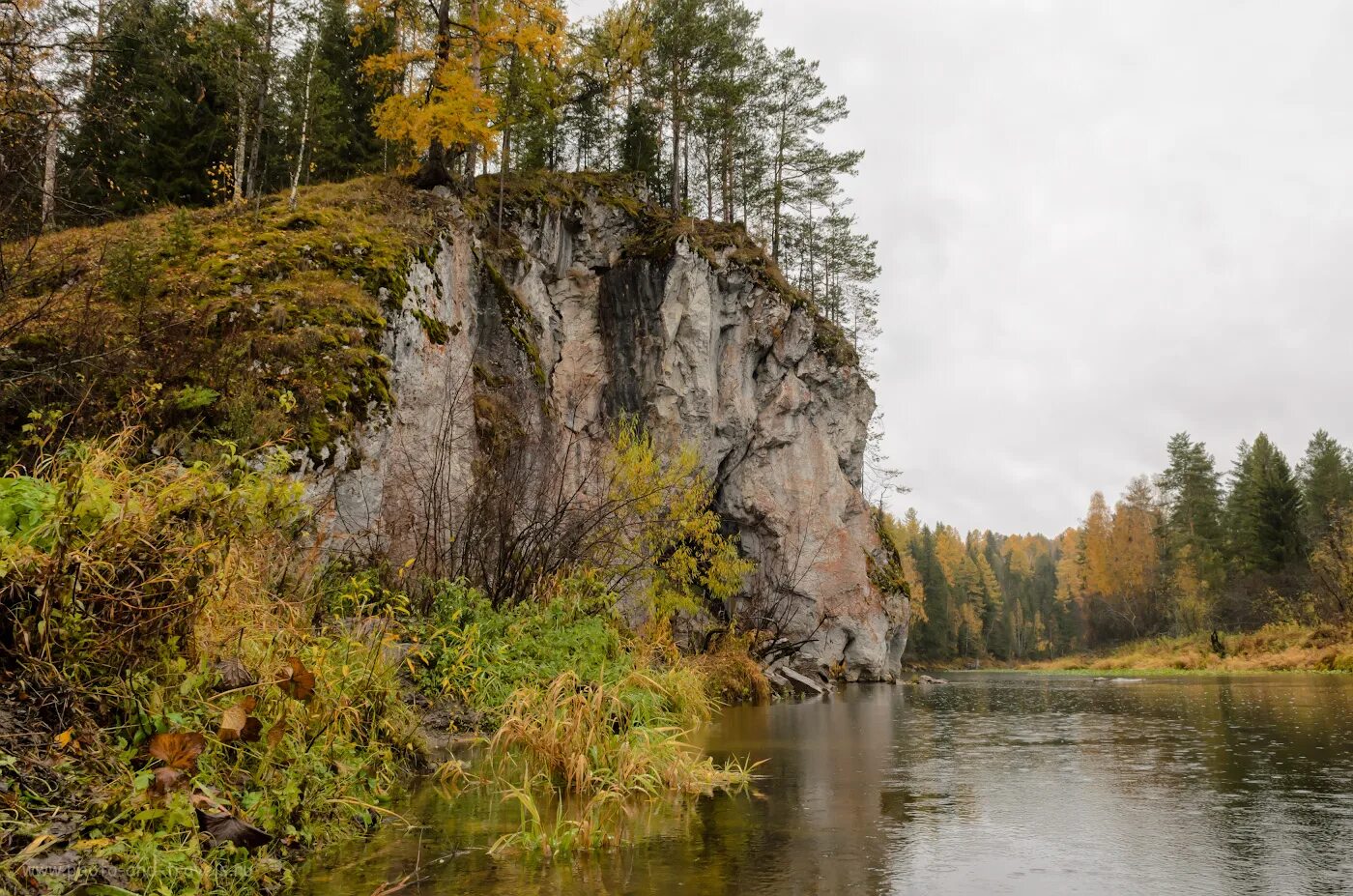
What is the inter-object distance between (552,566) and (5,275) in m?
6.62

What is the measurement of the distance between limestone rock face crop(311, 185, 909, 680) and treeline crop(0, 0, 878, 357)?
337 centimetres

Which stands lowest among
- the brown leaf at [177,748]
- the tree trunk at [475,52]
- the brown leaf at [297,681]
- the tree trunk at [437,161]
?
the brown leaf at [177,748]

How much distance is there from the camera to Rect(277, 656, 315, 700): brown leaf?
12.7ft

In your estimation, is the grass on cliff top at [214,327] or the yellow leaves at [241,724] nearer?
the yellow leaves at [241,724]

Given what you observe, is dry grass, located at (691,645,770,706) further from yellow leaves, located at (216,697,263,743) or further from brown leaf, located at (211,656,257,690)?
yellow leaves, located at (216,697,263,743)

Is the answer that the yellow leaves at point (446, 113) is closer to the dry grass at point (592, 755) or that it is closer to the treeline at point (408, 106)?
the treeline at point (408, 106)

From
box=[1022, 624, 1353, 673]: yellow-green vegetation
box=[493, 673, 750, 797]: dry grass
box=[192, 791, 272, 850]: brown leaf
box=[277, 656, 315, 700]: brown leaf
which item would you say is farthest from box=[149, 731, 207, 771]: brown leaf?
box=[1022, 624, 1353, 673]: yellow-green vegetation

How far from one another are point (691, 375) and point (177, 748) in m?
22.4

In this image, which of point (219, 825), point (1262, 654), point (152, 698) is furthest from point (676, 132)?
point (1262, 654)

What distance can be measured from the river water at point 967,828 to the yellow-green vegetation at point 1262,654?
71.3ft

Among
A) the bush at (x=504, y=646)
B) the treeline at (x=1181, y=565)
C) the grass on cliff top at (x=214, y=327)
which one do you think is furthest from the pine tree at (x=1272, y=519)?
the grass on cliff top at (x=214, y=327)

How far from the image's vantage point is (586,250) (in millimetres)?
24812

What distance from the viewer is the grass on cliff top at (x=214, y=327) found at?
7145mm

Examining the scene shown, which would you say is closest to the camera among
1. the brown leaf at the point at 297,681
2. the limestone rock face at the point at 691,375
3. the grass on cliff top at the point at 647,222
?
the brown leaf at the point at 297,681
